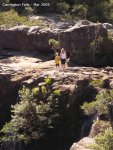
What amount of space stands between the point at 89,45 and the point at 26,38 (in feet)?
21.3

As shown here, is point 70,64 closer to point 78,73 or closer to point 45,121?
point 78,73

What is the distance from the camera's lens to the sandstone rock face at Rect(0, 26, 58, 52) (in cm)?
3008

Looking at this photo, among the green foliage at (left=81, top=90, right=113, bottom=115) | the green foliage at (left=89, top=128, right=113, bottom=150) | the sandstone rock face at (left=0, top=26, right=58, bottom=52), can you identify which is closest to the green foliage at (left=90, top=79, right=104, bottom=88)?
the green foliage at (left=81, top=90, right=113, bottom=115)

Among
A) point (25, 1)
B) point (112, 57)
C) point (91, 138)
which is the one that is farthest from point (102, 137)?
point (25, 1)

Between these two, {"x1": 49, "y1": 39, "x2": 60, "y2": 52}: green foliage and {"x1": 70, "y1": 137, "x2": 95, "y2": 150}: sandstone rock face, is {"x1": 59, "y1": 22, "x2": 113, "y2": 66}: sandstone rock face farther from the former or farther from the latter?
{"x1": 70, "y1": 137, "x2": 95, "y2": 150}: sandstone rock face

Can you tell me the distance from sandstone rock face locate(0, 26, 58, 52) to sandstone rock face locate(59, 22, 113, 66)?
12.1 feet

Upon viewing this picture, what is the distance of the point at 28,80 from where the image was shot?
23766 mm

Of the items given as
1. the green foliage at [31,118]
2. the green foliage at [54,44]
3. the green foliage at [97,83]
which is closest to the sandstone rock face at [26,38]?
the green foliage at [54,44]

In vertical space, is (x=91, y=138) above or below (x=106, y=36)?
below

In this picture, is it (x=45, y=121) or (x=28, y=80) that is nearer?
(x=45, y=121)

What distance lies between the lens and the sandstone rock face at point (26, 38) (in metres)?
30.1

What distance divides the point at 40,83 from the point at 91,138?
630cm

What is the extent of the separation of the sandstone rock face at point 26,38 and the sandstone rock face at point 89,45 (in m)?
3.69

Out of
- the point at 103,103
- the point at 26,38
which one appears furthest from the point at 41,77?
the point at 26,38
